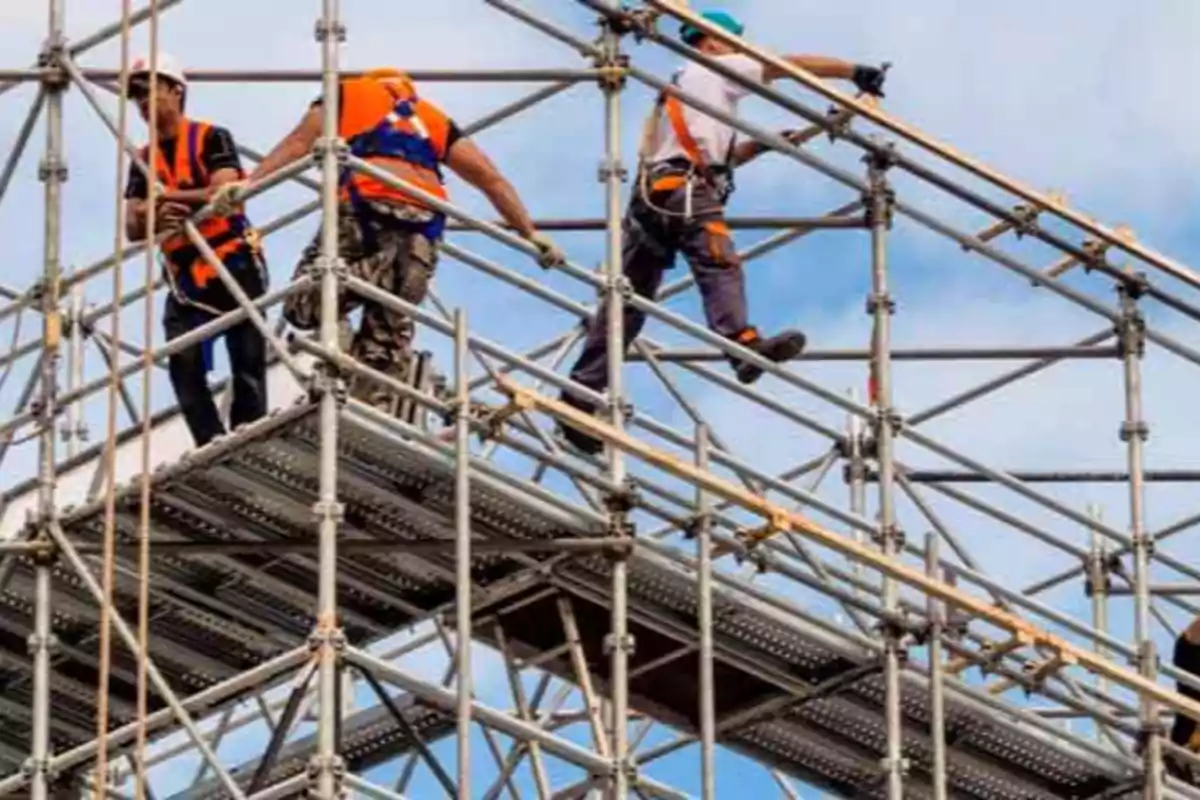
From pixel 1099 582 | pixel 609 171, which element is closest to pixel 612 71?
pixel 609 171

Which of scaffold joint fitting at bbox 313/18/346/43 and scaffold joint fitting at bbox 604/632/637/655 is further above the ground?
scaffold joint fitting at bbox 313/18/346/43

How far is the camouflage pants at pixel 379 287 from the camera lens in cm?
2673

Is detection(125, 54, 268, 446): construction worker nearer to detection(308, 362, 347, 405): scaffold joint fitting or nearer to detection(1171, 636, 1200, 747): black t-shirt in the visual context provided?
detection(308, 362, 347, 405): scaffold joint fitting

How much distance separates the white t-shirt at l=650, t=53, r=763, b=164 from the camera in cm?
2941

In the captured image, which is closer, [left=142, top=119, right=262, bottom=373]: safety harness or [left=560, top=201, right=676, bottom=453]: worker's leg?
[left=142, top=119, right=262, bottom=373]: safety harness

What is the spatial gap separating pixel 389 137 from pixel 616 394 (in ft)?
5.45

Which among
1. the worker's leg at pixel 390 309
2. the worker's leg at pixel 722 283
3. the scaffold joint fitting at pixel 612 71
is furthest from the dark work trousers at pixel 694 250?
the worker's leg at pixel 390 309

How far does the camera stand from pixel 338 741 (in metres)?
26.9

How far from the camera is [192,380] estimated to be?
2759cm

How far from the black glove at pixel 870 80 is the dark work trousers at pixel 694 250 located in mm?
1004

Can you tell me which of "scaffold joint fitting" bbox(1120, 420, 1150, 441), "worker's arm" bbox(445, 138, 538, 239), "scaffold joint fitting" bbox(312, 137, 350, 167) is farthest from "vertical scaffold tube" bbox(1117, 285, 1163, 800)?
"scaffold joint fitting" bbox(312, 137, 350, 167)

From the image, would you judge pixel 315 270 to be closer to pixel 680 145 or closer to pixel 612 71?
pixel 612 71

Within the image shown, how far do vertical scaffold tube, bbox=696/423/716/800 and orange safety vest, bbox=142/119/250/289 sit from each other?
2.54 m

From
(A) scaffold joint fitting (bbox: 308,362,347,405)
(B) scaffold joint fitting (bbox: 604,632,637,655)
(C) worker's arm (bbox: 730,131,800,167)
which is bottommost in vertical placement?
(B) scaffold joint fitting (bbox: 604,632,637,655)
